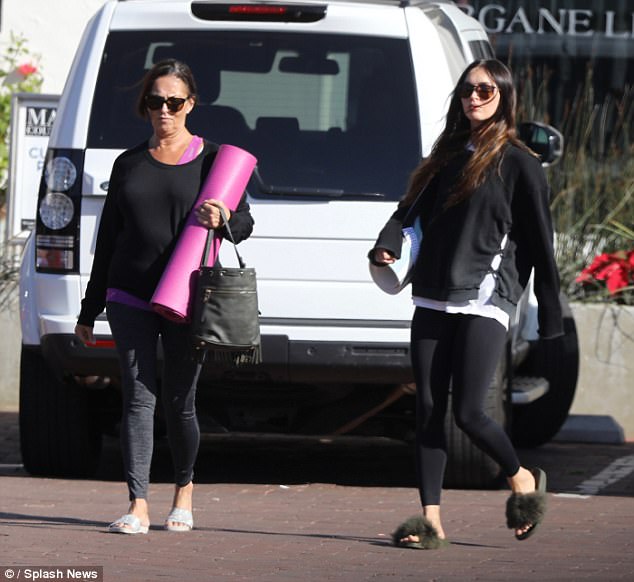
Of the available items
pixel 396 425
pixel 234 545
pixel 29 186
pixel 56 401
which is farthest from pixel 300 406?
pixel 29 186

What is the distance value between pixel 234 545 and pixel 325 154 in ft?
6.24

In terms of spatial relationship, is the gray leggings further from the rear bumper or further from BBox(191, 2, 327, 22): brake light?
BBox(191, 2, 327, 22): brake light

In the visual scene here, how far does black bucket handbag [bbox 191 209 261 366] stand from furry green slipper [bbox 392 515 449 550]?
33.4 inches

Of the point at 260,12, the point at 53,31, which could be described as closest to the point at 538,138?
the point at 260,12

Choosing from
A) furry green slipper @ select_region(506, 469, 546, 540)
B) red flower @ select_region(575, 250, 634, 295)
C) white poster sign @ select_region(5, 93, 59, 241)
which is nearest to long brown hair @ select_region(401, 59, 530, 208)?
furry green slipper @ select_region(506, 469, 546, 540)

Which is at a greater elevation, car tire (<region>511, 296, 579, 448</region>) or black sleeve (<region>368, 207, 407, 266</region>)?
black sleeve (<region>368, 207, 407, 266</region>)

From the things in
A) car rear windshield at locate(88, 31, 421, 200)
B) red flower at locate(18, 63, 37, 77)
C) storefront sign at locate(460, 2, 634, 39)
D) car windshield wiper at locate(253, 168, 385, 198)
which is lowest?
red flower at locate(18, 63, 37, 77)

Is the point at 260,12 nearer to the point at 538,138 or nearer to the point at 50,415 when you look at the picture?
the point at 538,138

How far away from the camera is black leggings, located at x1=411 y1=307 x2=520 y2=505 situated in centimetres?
602

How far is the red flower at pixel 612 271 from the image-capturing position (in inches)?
413

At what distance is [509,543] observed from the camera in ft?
20.9

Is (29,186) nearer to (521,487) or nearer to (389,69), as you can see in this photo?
(389,69)

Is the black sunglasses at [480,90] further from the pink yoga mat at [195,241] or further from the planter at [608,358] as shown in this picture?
the planter at [608,358]

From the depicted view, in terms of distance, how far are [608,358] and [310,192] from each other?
3.61 m
